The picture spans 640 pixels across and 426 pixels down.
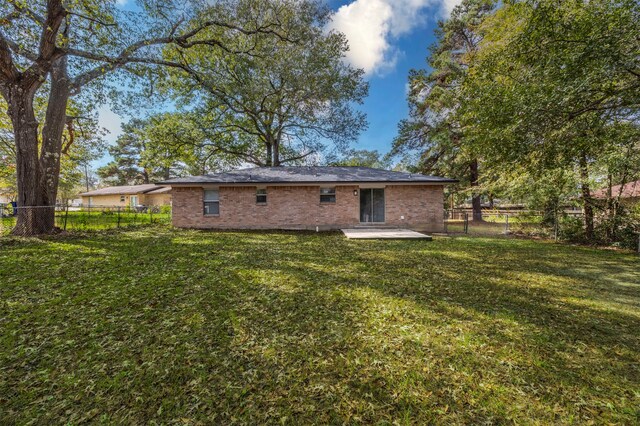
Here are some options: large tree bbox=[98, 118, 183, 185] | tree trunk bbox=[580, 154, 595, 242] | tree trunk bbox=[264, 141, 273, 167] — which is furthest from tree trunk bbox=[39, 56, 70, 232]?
large tree bbox=[98, 118, 183, 185]

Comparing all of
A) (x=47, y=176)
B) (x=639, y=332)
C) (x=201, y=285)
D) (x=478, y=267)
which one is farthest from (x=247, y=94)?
(x=639, y=332)

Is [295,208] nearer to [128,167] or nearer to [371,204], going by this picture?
[371,204]

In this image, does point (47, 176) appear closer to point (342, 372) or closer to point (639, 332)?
point (342, 372)

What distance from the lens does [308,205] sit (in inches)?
496

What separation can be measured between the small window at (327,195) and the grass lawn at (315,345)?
280 inches

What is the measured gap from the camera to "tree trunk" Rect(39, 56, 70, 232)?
9.28m

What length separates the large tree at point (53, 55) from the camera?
8086mm

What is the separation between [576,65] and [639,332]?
19.5 feet

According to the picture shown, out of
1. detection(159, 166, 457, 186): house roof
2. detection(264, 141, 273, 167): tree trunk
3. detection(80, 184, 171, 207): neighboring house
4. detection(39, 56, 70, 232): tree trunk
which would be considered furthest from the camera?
detection(80, 184, 171, 207): neighboring house

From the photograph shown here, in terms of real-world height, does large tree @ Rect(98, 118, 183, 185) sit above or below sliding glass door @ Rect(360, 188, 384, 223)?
above

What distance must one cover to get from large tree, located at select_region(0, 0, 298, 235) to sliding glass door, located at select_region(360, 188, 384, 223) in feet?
32.2

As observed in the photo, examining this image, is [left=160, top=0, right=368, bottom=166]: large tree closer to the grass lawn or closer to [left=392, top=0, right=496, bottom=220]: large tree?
[left=392, top=0, right=496, bottom=220]: large tree

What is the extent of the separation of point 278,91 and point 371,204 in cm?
957

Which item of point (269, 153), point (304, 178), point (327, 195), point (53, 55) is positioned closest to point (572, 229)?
point (327, 195)
